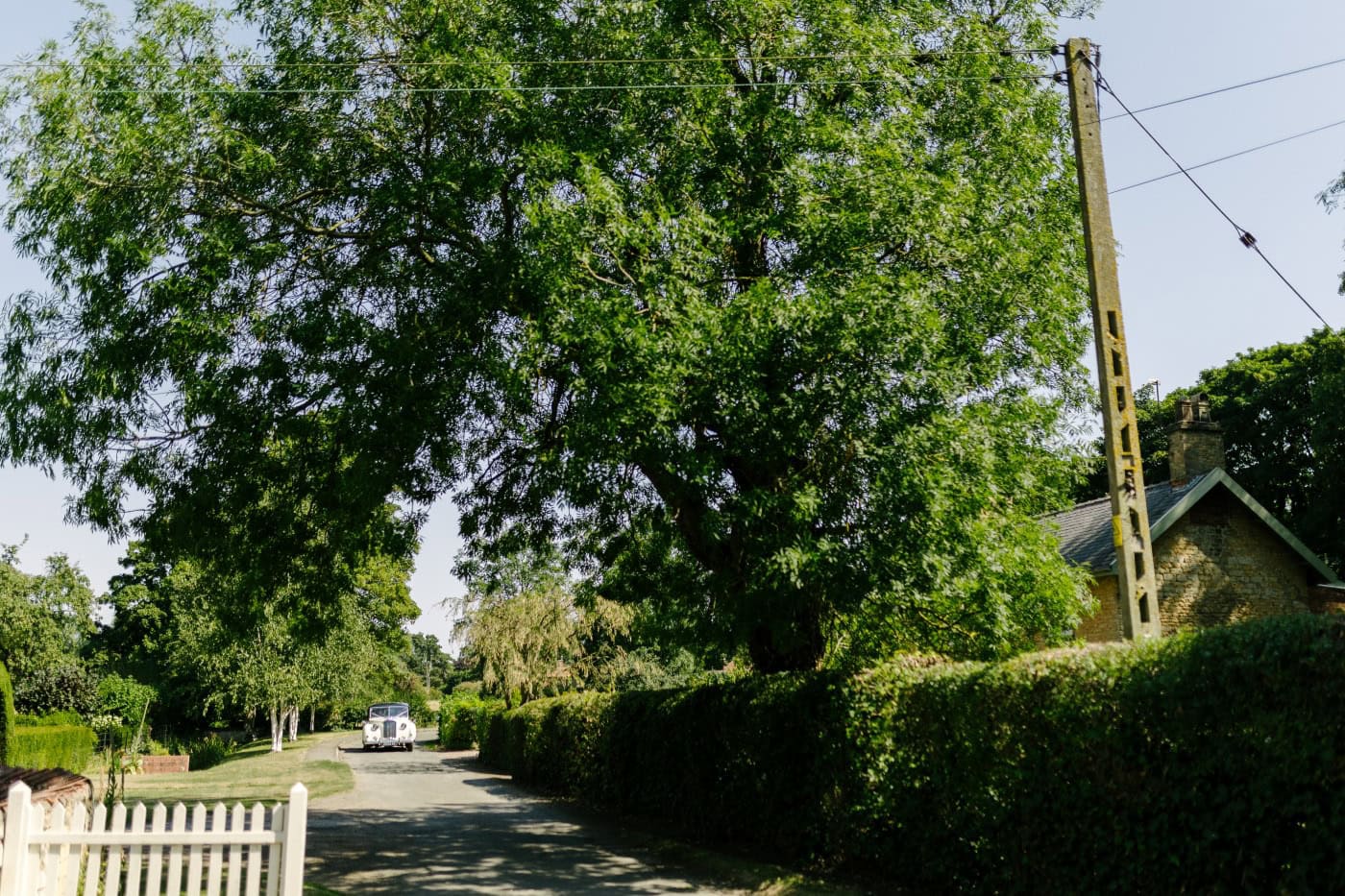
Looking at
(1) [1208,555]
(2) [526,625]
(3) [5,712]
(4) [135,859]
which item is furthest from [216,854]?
(2) [526,625]

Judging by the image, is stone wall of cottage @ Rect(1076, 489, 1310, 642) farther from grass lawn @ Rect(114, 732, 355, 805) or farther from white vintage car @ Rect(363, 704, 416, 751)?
white vintage car @ Rect(363, 704, 416, 751)

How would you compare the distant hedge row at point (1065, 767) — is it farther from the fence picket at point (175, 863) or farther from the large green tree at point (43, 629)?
the large green tree at point (43, 629)

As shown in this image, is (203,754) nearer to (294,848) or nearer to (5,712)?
(5,712)

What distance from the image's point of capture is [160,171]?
1166cm

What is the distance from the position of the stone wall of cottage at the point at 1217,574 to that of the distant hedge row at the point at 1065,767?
1265cm

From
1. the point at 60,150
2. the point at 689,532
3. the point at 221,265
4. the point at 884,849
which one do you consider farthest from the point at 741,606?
the point at 60,150

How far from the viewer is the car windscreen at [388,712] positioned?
49328mm

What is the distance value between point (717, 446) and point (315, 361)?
5457mm

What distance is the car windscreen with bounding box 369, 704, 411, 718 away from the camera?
49.3 m

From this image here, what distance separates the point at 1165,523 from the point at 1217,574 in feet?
7.21

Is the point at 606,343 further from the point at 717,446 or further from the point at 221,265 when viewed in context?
the point at 221,265

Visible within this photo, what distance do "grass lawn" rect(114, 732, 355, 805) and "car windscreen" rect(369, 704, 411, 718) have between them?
12.1m

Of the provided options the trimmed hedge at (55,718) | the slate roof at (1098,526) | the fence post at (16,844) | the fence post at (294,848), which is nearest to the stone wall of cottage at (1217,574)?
the slate roof at (1098,526)

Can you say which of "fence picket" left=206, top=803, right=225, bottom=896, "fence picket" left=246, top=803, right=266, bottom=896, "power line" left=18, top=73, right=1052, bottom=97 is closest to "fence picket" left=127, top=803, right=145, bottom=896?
"fence picket" left=206, top=803, right=225, bottom=896
